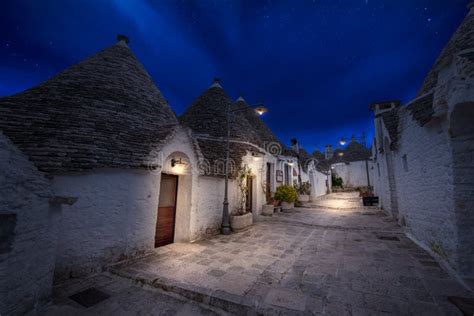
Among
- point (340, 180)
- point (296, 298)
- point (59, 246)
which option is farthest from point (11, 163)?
point (340, 180)

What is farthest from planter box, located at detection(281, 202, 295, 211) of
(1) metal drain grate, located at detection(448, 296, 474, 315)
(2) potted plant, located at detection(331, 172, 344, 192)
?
(2) potted plant, located at detection(331, 172, 344, 192)

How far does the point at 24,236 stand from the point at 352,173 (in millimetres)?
37585

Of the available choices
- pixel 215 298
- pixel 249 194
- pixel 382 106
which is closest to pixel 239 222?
pixel 249 194

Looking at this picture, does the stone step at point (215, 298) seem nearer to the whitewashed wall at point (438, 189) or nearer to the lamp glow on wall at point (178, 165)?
the lamp glow on wall at point (178, 165)

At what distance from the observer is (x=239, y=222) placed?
809 cm

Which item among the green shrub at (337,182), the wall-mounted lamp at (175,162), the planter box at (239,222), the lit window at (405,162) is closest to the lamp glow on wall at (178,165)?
the wall-mounted lamp at (175,162)

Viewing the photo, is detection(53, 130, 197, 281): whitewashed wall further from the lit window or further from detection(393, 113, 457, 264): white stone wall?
the lit window

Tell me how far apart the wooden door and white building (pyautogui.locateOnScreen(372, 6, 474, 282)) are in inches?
278

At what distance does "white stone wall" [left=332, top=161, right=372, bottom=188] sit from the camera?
31.4 meters

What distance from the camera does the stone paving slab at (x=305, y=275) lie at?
304 cm

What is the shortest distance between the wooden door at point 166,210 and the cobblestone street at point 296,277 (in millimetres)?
443

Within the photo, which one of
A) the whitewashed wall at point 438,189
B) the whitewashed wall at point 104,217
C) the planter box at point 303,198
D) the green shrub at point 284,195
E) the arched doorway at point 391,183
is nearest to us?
the whitewashed wall at point 438,189

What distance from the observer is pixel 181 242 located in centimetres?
648

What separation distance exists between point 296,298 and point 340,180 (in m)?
33.3
